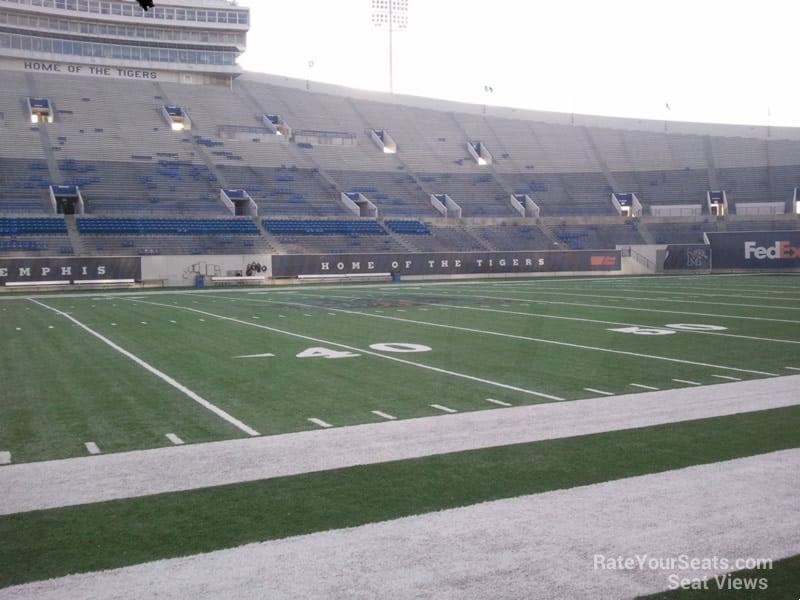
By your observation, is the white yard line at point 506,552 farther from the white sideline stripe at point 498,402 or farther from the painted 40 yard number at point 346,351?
the painted 40 yard number at point 346,351

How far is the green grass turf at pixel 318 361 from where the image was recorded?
915cm

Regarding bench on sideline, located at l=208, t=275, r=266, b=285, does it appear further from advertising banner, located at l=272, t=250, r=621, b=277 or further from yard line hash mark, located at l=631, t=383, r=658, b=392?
yard line hash mark, located at l=631, t=383, r=658, b=392

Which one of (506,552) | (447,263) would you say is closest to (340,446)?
(506,552)

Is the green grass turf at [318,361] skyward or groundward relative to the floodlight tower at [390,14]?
groundward

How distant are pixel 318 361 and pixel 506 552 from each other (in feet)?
27.3

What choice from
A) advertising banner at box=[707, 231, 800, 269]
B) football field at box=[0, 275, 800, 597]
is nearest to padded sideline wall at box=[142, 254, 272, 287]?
football field at box=[0, 275, 800, 597]

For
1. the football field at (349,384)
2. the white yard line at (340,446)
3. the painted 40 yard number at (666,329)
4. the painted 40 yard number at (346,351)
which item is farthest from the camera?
the painted 40 yard number at (666,329)

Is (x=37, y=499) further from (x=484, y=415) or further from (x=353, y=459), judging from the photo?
(x=484, y=415)

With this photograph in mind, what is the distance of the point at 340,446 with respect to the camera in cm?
777

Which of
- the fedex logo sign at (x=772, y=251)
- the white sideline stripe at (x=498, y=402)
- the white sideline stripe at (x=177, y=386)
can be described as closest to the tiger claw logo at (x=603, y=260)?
the fedex logo sign at (x=772, y=251)

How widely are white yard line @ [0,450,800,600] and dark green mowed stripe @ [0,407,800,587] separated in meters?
0.22

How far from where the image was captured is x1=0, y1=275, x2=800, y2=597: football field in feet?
19.9

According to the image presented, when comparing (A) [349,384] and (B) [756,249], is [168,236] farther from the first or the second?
(A) [349,384]

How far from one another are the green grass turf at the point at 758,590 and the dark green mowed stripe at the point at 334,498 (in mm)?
1843
